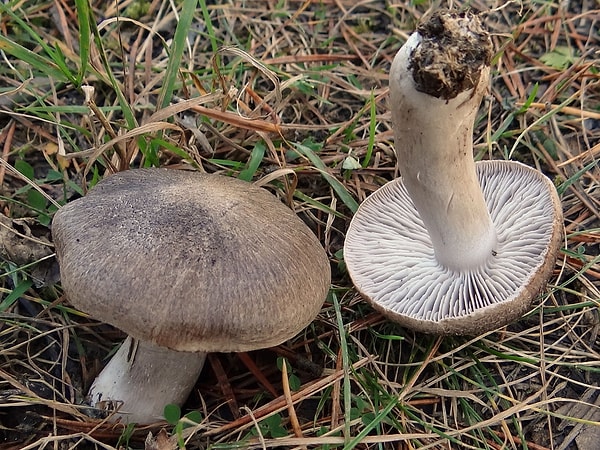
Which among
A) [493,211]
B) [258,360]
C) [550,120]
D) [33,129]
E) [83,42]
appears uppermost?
[83,42]

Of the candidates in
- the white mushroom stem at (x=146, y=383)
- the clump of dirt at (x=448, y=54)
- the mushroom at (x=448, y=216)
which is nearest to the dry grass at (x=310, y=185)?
the white mushroom stem at (x=146, y=383)

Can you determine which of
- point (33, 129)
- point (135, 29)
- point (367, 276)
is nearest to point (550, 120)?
point (367, 276)

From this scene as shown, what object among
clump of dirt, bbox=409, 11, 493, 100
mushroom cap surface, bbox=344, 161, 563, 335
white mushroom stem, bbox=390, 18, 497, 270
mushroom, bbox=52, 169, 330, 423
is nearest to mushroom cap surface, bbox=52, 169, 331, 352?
mushroom, bbox=52, 169, 330, 423

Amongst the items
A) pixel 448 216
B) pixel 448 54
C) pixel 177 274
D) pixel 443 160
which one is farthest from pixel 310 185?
pixel 448 54

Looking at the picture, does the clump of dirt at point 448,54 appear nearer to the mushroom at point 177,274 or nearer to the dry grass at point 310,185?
the dry grass at point 310,185

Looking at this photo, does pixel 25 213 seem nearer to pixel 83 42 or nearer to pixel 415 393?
pixel 83 42

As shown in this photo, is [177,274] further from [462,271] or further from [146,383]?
[462,271]
